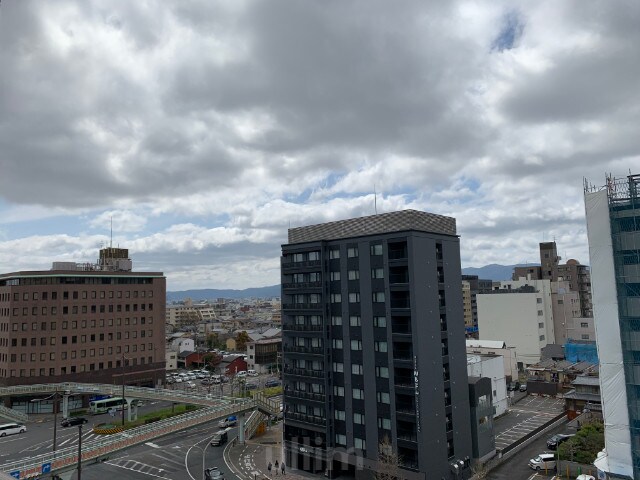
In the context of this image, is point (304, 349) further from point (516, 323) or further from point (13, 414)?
point (516, 323)

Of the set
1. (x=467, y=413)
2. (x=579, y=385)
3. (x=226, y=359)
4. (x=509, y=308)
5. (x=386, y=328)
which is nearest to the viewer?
(x=386, y=328)

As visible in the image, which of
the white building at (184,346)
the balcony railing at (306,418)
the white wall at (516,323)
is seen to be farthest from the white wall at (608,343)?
the white building at (184,346)

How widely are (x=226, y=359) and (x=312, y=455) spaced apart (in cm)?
9115

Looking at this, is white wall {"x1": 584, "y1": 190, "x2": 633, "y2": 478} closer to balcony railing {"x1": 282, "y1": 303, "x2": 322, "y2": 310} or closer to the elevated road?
balcony railing {"x1": 282, "y1": 303, "x2": 322, "y2": 310}

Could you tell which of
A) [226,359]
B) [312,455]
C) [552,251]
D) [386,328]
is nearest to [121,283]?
[226,359]

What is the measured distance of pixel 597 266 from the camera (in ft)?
132

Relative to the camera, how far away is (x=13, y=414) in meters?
78.4

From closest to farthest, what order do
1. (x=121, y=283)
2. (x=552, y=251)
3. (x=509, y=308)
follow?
(x=121, y=283), (x=509, y=308), (x=552, y=251)

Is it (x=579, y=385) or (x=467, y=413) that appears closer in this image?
(x=467, y=413)

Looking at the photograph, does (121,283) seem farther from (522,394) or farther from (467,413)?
(522,394)

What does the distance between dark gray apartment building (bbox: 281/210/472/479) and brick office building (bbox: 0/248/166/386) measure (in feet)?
172

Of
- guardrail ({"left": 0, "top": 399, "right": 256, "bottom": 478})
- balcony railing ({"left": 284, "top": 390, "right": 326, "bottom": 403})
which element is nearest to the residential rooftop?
balcony railing ({"left": 284, "top": 390, "right": 326, "bottom": 403})

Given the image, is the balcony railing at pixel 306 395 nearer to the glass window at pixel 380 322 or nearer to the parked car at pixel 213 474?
the glass window at pixel 380 322

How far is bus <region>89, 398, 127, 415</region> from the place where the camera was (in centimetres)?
8400
